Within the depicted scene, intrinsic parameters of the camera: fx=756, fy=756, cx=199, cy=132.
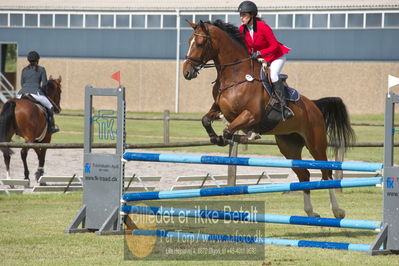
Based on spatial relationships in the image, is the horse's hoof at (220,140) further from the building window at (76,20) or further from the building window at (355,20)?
the building window at (76,20)

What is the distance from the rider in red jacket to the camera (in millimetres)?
9008

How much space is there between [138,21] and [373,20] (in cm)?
1195

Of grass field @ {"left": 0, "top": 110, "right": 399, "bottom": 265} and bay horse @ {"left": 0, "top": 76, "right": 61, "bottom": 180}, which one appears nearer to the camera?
grass field @ {"left": 0, "top": 110, "right": 399, "bottom": 265}

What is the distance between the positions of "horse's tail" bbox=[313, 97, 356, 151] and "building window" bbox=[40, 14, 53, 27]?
105ft

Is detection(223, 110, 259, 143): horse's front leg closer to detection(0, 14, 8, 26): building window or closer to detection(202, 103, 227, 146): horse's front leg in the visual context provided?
detection(202, 103, 227, 146): horse's front leg

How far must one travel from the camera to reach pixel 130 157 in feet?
27.0

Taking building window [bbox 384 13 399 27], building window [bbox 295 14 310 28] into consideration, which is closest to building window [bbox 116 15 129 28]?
building window [bbox 295 14 310 28]

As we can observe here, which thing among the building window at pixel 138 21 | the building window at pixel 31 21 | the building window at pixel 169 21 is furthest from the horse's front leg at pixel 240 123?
the building window at pixel 31 21

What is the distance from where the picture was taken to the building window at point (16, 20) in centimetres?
4084

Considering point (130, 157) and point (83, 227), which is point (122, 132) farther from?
point (83, 227)

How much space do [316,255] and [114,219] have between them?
2316 mm

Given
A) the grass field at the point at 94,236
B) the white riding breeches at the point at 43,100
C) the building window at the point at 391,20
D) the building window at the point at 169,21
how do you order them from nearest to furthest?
the grass field at the point at 94,236, the white riding breeches at the point at 43,100, the building window at the point at 391,20, the building window at the point at 169,21

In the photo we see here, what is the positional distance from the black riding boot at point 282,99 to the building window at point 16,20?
111 feet

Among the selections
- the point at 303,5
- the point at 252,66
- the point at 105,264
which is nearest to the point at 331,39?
the point at 303,5
